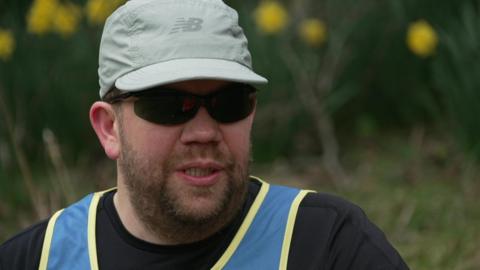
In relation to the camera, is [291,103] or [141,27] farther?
[291,103]

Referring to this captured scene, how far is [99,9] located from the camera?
4273 millimetres

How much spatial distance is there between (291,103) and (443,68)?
0.98 m

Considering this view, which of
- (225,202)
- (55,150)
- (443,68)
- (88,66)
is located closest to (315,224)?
(225,202)

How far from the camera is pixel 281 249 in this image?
194 centimetres

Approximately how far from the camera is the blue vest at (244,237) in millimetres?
1935

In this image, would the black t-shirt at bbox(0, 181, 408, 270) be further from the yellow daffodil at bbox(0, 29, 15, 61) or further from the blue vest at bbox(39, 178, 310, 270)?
the yellow daffodil at bbox(0, 29, 15, 61)

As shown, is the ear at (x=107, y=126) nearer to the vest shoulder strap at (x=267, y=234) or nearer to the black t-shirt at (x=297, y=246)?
the black t-shirt at (x=297, y=246)

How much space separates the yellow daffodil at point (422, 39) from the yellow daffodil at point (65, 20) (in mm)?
2051

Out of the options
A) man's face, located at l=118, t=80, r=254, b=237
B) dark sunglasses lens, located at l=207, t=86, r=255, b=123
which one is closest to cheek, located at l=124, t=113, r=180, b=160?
man's face, located at l=118, t=80, r=254, b=237

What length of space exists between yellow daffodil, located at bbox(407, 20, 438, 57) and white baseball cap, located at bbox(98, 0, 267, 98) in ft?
9.60

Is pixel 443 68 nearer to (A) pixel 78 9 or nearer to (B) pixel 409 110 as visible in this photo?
(B) pixel 409 110

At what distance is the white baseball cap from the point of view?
6.05 feet

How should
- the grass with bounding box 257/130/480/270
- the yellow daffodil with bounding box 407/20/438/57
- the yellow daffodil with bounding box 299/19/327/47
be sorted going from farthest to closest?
the yellow daffodil with bounding box 299/19/327/47 < the yellow daffodil with bounding box 407/20/438/57 < the grass with bounding box 257/130/480/270

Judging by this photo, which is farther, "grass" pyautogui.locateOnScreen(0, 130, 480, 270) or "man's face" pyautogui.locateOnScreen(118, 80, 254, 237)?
"grass" pyautogui.locateOnScreen(0, 130, 480, 270)
